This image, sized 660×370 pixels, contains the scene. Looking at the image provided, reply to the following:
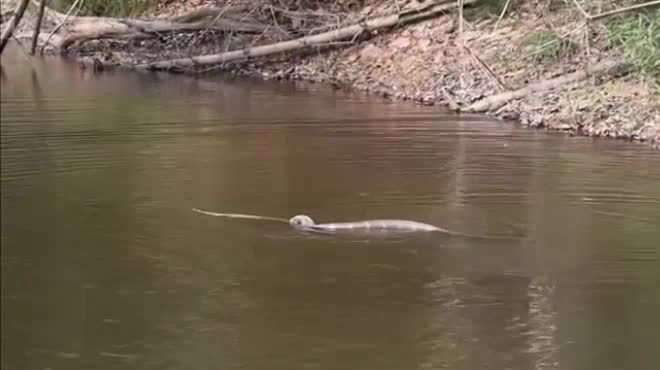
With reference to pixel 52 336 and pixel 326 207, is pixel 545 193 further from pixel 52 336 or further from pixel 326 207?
pixel 52 336

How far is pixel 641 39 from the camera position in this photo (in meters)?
11.8

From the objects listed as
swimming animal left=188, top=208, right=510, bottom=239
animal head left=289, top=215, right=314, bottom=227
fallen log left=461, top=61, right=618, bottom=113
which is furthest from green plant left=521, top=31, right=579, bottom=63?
animal head left=289, top=215, right=314, bottom=227

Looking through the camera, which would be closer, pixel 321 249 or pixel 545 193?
pixel 321 249

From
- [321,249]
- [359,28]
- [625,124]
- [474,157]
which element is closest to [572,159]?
[474,157]

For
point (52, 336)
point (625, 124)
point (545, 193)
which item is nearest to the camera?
point (52, 336)

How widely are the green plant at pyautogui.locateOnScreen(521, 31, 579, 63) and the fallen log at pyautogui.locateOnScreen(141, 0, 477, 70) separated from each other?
166 centimetres

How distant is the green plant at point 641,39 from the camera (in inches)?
459

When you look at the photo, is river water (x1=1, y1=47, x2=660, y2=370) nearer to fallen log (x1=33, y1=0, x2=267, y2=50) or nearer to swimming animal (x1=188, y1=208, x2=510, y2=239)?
swimming animal (x1=188, y1=208, x2=510, y2=239)

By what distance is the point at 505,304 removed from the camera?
6.41 metres

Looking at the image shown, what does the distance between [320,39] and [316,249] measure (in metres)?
8.18

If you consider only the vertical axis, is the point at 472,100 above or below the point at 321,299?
above

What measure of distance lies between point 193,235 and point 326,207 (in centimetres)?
125

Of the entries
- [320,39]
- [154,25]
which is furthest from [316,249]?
[154,25]

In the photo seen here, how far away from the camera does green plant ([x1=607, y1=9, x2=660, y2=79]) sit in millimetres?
11648
